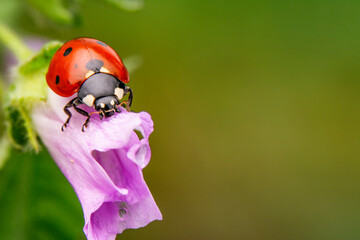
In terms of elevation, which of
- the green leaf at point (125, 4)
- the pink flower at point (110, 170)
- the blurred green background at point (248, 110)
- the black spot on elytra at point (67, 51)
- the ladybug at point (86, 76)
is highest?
the green leaf at point (125, 4)

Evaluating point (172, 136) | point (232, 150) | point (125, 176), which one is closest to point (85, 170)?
point (125, 176)

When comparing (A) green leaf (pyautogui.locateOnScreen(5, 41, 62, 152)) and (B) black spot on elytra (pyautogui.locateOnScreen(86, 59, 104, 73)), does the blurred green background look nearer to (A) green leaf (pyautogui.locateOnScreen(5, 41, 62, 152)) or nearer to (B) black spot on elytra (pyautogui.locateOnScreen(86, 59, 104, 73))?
(A) green leaf (pyautogui.locateOnScreen(5, 41, 62, 152))

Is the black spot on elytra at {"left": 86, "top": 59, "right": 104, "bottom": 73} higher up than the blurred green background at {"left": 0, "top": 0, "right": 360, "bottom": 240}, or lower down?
higher up

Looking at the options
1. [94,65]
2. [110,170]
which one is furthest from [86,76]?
[110,170]

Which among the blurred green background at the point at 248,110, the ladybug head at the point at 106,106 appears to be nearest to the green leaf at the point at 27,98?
the ladybug head at the point at 106,106

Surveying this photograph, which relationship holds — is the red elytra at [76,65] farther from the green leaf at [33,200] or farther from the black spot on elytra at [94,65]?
the green leaf at [33,200]

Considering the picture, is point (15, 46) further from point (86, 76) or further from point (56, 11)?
point (86, 76)

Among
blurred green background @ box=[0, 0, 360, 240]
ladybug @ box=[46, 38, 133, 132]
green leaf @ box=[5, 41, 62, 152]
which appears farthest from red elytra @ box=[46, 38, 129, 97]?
blurred green background @ box=[0, 0, 360, 240]
